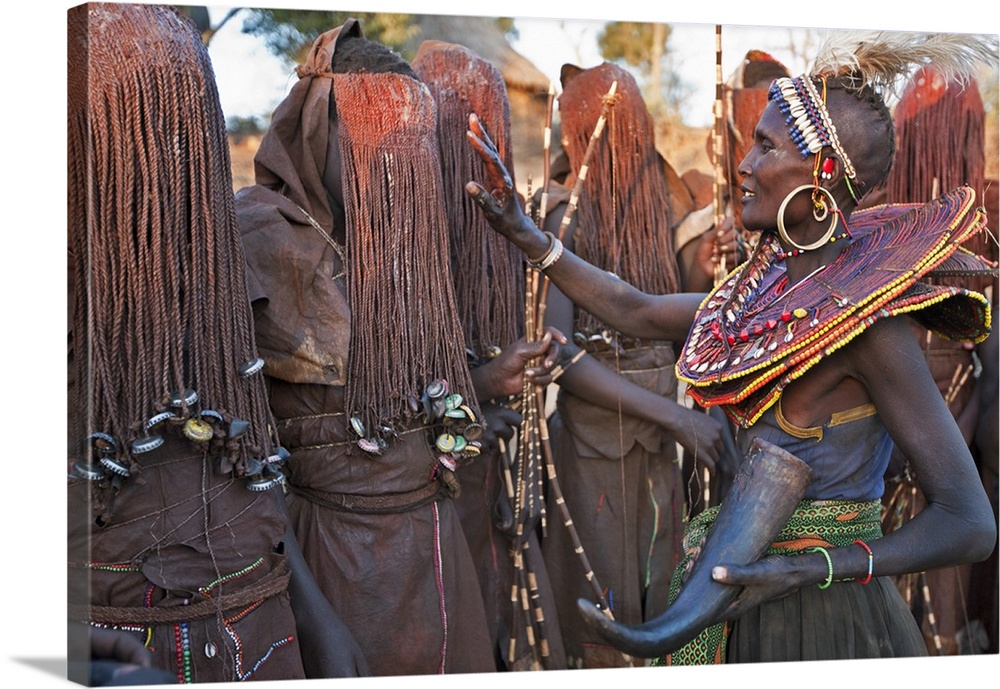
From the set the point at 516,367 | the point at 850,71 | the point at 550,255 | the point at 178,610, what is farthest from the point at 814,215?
the point at 178,610

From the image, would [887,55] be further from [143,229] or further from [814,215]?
[143,229]

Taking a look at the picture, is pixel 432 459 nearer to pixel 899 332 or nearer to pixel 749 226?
pixel 749 226

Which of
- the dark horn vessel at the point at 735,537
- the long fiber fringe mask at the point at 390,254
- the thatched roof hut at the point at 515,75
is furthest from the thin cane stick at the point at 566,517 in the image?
the dark horn vessel at the point at 735,537

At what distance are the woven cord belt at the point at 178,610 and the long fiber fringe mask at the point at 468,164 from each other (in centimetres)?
126

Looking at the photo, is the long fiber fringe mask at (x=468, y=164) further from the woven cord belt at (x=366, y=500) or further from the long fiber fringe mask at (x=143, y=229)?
the long fiber fringe mask at (x=143, y=229)

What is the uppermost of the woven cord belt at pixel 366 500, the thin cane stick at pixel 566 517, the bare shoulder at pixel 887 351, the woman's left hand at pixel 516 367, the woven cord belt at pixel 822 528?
the bare shoulder at pixel 887 351

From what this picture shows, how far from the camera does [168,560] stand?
125 inches

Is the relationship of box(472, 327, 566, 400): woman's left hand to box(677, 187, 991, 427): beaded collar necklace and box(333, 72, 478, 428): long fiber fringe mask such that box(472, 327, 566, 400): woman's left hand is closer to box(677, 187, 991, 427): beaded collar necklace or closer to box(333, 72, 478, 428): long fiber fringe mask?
box(333, 72, 478, 428): long fiber fringe mask

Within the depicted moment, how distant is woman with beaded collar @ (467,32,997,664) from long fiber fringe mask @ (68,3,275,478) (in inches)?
32.0

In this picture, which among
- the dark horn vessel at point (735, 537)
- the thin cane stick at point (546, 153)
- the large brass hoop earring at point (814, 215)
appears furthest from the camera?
the thin cane stick at point (546, 153)

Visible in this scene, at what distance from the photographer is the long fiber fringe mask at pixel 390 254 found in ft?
12.5

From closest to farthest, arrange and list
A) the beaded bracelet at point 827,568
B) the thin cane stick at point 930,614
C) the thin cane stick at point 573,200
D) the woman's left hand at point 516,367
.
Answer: the beaded bracelet at point 827,568, the woman's left hand at point 516,367, the thin cane stick at point 573,200, the thin cane stick at point 930,614

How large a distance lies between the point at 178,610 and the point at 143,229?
3.13 ft

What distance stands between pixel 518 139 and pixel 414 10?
3.04 feet
